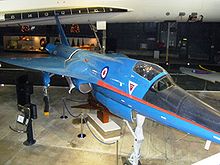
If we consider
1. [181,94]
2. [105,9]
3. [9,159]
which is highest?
[105,9]

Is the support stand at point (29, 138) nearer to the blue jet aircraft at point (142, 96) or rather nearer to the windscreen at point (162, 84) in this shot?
the blue jet aircraft at point (142, 96)

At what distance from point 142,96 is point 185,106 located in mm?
936

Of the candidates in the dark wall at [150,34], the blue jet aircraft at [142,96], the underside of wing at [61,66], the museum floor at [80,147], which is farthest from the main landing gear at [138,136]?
the dark wall at [150,34]

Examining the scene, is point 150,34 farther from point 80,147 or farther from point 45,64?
point 80,147

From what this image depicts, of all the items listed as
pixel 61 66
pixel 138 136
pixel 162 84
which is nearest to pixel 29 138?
pixel 61 66

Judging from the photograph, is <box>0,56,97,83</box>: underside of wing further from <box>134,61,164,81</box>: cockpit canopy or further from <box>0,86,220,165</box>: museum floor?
<box>0,86,220,165</box>: museum floor

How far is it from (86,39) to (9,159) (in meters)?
14.5

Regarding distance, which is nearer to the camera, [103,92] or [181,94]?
[181,94]

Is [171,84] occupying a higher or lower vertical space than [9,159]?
higher

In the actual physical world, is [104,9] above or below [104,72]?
above

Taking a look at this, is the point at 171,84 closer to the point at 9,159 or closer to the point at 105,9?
the point at 9,159

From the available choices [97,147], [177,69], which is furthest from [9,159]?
[177,69]

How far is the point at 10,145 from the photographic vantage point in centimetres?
730

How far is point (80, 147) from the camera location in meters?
7.26
